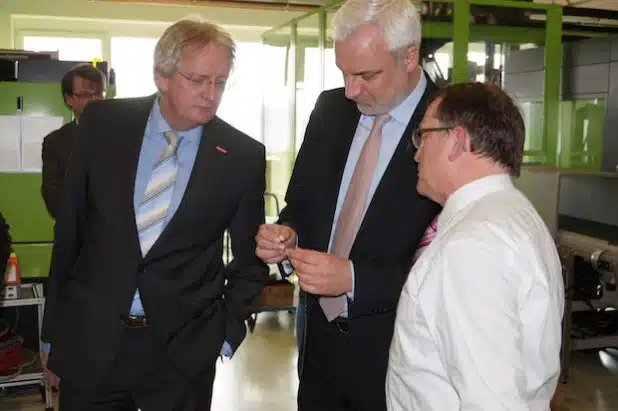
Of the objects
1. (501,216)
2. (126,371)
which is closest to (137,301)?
(126,371)

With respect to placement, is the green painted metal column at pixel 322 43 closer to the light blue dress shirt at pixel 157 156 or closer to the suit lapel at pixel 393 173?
the light blue dress shirt at pixel 157 156

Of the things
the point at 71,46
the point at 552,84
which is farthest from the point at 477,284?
the point at 71,46

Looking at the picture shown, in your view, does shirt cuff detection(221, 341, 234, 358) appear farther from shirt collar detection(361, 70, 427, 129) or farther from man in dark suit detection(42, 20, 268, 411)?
shirt collar detection(361, 70, 427, 129)

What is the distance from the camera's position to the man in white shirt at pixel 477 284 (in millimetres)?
1179

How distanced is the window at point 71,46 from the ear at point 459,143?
780 centimetres

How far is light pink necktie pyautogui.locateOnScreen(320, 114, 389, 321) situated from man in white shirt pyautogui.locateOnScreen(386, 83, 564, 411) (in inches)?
15.3

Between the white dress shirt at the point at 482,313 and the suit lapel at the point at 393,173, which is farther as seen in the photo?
the suit lapel at the point at 393,173

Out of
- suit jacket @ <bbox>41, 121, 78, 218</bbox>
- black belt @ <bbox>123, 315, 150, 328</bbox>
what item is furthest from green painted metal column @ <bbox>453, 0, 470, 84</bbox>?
black belt @ <bbox>123, 315, 150, 328</bbox>

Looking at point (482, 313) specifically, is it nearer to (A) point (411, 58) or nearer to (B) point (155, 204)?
(A) point (411, 58)

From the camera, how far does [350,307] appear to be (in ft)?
5.90

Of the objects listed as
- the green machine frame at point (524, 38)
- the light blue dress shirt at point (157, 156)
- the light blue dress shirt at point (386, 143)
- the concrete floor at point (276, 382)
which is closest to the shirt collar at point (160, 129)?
the light blue dress shirt at point (157, 156)

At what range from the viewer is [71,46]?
8492 millimetres

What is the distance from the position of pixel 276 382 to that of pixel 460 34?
315 cm

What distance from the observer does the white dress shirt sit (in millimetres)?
1176
